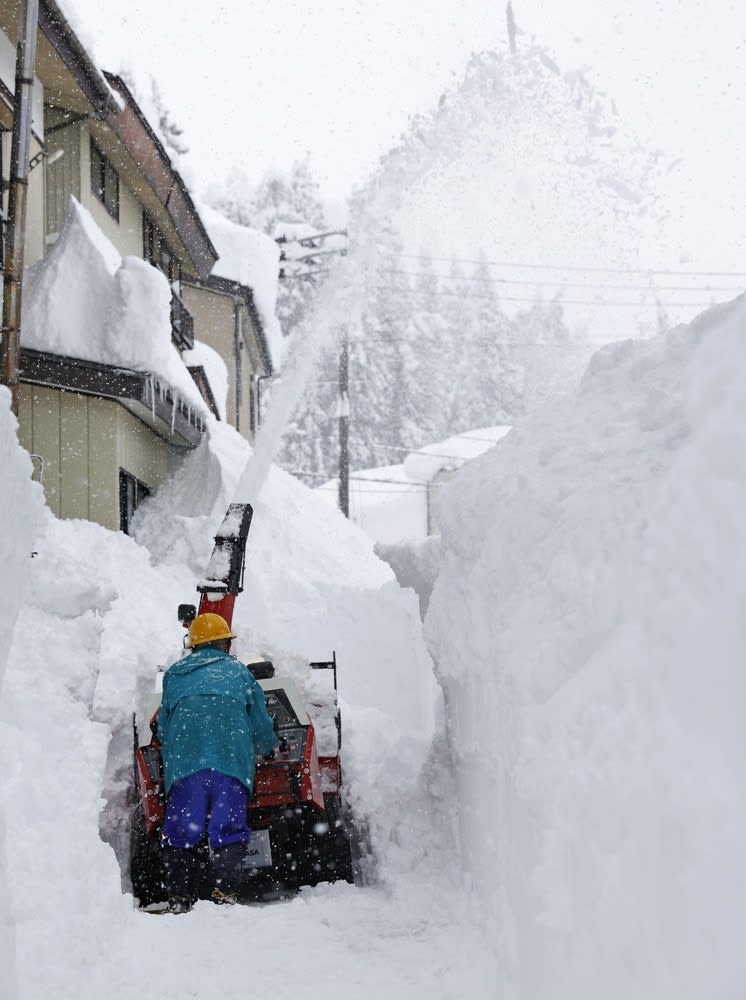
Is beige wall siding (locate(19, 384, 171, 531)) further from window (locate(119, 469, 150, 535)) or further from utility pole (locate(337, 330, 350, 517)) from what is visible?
utility pole (locate(337, 330, 350, 517))

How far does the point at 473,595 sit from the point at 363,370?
45.2 meters

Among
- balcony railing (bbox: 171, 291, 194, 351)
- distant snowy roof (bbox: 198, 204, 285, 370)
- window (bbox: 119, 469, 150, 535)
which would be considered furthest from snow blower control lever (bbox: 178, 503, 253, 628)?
distant snowy roof (bbox: 198, 204, 285, 370)

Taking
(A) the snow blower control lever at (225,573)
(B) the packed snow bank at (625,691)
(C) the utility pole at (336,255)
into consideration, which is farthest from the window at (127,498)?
(C) the utility pole at (336,255)

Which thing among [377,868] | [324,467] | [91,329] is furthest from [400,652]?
[324,467]

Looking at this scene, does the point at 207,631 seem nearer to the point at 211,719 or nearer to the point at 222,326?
the point at 211,719

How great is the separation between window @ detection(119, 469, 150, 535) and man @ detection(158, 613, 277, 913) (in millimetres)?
8373

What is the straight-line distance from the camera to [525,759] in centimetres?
326

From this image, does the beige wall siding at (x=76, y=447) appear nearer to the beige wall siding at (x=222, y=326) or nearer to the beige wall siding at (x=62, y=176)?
the beige wall siding at (x=62, y=176)

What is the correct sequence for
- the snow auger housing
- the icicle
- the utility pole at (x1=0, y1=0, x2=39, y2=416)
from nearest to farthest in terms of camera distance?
the snow auger housing
the utility pole at (x1=0, y1=0, x2=39, y2=416)
the icicle

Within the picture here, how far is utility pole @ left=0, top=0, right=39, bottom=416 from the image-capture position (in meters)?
10.3

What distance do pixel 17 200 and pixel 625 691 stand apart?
31.7 ft

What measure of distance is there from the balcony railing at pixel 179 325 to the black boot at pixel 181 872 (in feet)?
40.0

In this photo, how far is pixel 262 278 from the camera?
24062mm

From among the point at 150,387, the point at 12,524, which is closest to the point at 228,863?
the point at 12,524
